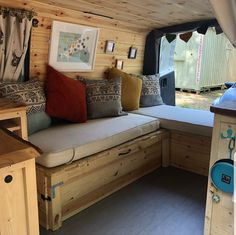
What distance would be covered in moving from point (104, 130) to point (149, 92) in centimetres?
137

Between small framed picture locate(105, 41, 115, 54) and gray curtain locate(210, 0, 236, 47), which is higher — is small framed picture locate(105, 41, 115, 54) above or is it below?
below

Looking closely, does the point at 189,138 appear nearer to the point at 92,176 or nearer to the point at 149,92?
the point at 149,92

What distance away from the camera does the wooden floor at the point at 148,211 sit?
72.4 inches

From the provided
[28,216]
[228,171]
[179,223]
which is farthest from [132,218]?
[28,216]

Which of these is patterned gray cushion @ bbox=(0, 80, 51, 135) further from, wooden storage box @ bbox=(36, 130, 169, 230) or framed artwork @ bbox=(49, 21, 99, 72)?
wooden storage box @ bbox=(36, 130, 169, 230)

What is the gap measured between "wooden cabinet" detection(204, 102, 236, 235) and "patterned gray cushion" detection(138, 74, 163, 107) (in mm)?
2024

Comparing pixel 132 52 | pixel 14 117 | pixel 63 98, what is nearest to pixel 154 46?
pixel 132 52

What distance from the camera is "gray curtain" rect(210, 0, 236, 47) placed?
1490mm

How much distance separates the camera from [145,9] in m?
2.77

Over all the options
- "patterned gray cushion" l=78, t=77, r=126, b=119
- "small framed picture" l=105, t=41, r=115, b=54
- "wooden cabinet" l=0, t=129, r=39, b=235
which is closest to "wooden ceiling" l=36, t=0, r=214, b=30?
"small framed picture" l=105, t=41, r=115, b=54

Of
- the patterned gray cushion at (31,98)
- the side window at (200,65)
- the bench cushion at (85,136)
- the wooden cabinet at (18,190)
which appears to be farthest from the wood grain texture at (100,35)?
the side window at (200,65)

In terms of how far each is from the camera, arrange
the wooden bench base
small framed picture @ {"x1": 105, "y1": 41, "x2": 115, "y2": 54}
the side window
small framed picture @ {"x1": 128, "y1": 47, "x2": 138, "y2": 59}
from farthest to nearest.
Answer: the side window < small framed picture @ {"x1": 128, "y1": 47, "x2": 138, "y2": 59} < small framed picture @ {"x1": 105, "y1": 41, "x2": 115, "y2": 54} < the wooden bench base

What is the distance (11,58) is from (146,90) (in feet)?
5.95

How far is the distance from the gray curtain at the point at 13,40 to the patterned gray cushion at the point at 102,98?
0.75 metres
